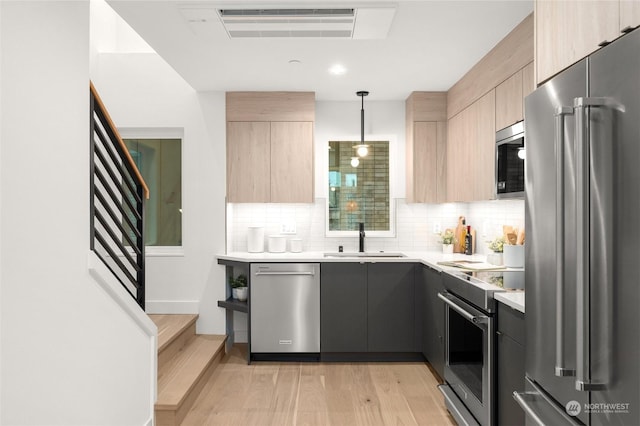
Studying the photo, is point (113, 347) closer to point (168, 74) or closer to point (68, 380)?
point (68, 380)

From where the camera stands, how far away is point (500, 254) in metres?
3.36

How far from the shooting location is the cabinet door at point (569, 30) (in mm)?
1413

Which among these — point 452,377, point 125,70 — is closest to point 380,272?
point 452,377

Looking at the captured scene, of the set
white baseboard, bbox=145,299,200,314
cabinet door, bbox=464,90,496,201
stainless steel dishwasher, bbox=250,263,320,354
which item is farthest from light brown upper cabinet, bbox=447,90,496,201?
white baseboard, bbox=145,299,200,314

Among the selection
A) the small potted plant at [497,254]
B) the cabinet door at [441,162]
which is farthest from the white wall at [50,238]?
the cabinet door at [441,162]

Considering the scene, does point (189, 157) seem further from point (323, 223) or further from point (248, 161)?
point (323, 223)

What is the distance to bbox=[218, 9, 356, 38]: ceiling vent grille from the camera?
264 centimetres

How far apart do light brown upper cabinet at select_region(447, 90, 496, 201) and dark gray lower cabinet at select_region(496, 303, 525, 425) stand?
1.27m

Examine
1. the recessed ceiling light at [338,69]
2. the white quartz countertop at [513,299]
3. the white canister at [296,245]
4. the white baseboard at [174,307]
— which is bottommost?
the white baseboard at [174,307]

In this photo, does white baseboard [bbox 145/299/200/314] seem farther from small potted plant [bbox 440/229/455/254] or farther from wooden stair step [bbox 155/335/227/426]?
small potted plant [bbox 440/229/455/254]

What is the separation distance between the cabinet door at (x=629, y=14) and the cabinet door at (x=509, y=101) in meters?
1.51

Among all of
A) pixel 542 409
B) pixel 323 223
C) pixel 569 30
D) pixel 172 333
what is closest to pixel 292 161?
pixel 323 223

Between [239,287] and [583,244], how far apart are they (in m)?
3.50

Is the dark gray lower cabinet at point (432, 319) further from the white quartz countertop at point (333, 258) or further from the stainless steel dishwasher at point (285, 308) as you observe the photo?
the stainless steel dishwasher at point (285, 308)
